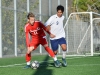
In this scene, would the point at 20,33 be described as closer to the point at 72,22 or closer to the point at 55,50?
Answer: the point at 72,22

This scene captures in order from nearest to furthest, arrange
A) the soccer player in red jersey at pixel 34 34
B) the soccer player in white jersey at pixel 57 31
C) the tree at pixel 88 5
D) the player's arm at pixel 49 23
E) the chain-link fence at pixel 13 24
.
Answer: the soccer player in red jersey at pixel 34 34 → the player's arm at pixel 49 23 → the soccer player in white jersey at pixel 57 31 → the chain-link fence at pixel 13 24 → the tree at pixel 88 5

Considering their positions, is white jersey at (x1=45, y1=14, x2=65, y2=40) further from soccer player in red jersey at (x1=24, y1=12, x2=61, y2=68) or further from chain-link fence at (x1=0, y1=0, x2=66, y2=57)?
chain-link fence at (x1=0, y1=0, x2=66, y2=57)

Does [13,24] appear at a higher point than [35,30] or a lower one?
higher

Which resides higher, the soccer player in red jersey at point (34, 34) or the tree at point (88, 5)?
the tree at point (88, 5)

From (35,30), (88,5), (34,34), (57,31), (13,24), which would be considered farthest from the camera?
(88,5)

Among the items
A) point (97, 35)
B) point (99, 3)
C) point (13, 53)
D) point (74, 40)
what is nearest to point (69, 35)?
point (74, 40)

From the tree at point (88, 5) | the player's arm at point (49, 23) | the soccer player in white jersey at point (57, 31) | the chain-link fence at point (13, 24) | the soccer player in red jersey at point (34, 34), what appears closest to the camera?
the soccer player in red jersey at point (34, 34)

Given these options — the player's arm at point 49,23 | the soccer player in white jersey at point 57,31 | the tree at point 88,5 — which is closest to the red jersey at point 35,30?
the player's arm at point 49,23

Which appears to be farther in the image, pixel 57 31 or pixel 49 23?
pixel 57 31

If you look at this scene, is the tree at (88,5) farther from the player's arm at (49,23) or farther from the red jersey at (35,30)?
the red jersey at (35,30)

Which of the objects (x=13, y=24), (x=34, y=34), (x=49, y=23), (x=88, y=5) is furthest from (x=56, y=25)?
(x=88, y=5)

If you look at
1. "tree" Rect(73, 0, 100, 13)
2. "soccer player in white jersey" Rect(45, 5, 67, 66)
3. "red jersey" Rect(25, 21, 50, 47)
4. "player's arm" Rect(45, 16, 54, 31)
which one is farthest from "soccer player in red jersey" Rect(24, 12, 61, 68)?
"tree" Rect(73, 0, 100, 13)

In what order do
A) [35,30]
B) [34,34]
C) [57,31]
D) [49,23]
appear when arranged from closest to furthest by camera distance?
[35,30]
[34,34]
[49,23]
[57,31]

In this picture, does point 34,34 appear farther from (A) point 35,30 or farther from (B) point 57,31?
(B) point 57,31
